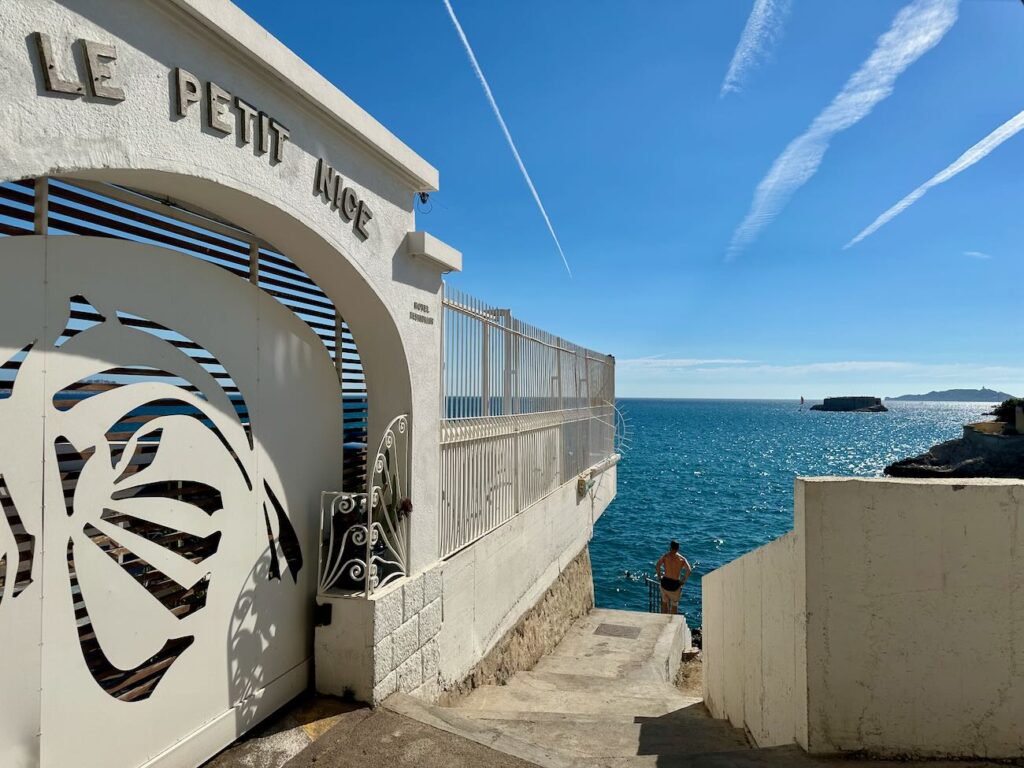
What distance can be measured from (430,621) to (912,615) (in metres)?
3.64

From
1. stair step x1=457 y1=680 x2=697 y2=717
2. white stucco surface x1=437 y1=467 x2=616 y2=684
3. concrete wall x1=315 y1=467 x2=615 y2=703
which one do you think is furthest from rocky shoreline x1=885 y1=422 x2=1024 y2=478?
stair step x1=457 y1=680 x2=697 y2=717

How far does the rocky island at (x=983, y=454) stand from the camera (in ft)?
137

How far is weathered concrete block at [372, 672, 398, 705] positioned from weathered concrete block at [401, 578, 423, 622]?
0.43 metres

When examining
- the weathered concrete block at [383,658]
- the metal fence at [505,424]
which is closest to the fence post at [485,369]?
the metal fence at [505,424]

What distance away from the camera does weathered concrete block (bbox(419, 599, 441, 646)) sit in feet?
18.0

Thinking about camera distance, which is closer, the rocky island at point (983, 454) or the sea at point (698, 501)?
the sea at point (698, 501)

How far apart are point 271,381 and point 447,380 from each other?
2.06 m

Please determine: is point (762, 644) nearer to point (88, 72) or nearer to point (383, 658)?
point (383, 658)

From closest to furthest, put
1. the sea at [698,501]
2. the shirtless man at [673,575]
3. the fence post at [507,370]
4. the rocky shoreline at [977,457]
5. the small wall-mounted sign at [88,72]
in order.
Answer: the small wall-mounted sign at [88,72] < the fence post at [507,370] < the shirtless man at [673,575] < the sea at [698,501] < the rocky shoreline at [977,457]

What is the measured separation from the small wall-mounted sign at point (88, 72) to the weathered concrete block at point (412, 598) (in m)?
3.82

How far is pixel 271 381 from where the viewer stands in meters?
4.69

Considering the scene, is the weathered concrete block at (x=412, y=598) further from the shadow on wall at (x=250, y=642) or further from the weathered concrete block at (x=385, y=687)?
the shadow on wall at (x=250, y=642)

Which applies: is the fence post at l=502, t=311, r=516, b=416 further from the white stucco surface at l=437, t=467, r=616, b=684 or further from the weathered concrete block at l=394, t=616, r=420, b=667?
the weathered concrete block at l=394, t=616, r=420, b=667

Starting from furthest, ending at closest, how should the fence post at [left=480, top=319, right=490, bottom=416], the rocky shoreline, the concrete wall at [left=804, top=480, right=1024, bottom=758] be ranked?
1. the rocky shoreline
2. the fence post at [left=480, top=319, right=490, bottom=416]
3. the concrete wall at [left=804, top=480, right=1024, bottom=758]
